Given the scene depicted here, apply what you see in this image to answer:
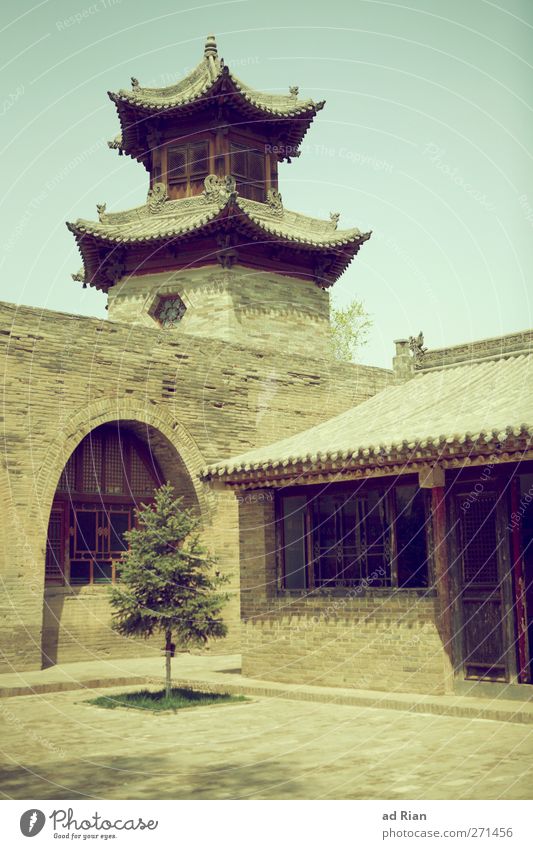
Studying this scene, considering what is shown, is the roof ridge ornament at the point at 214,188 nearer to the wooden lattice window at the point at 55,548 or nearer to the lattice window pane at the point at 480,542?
the wooden lattice window at the point at 55,548

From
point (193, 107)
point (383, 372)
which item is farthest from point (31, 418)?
point (193, 107)

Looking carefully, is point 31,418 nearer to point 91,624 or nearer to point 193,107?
point 91,624

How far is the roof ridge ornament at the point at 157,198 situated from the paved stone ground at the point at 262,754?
42.3ft

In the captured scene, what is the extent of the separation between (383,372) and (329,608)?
26.4 ft

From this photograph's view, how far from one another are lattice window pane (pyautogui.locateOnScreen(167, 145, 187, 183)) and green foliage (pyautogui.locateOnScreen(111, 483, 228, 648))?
39.4 feet

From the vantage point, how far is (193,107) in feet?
67.7

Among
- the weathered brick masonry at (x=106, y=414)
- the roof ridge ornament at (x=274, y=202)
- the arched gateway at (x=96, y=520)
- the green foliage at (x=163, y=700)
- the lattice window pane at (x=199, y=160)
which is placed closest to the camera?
the green foliage at (x=163, y=700)

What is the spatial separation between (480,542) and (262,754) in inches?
162

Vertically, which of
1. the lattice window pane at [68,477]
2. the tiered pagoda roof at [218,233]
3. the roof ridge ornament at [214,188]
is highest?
the roof ridge ornament at [214,188]

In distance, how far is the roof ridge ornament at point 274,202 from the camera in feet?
70.7

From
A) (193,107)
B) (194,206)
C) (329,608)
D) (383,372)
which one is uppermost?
(193,107)

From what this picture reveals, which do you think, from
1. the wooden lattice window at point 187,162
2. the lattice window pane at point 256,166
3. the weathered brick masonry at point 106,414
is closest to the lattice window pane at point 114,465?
the weathered brick masonry at point 106,414

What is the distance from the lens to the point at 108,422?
51.3 ft

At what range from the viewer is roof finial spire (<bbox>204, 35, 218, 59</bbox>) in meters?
21.6
